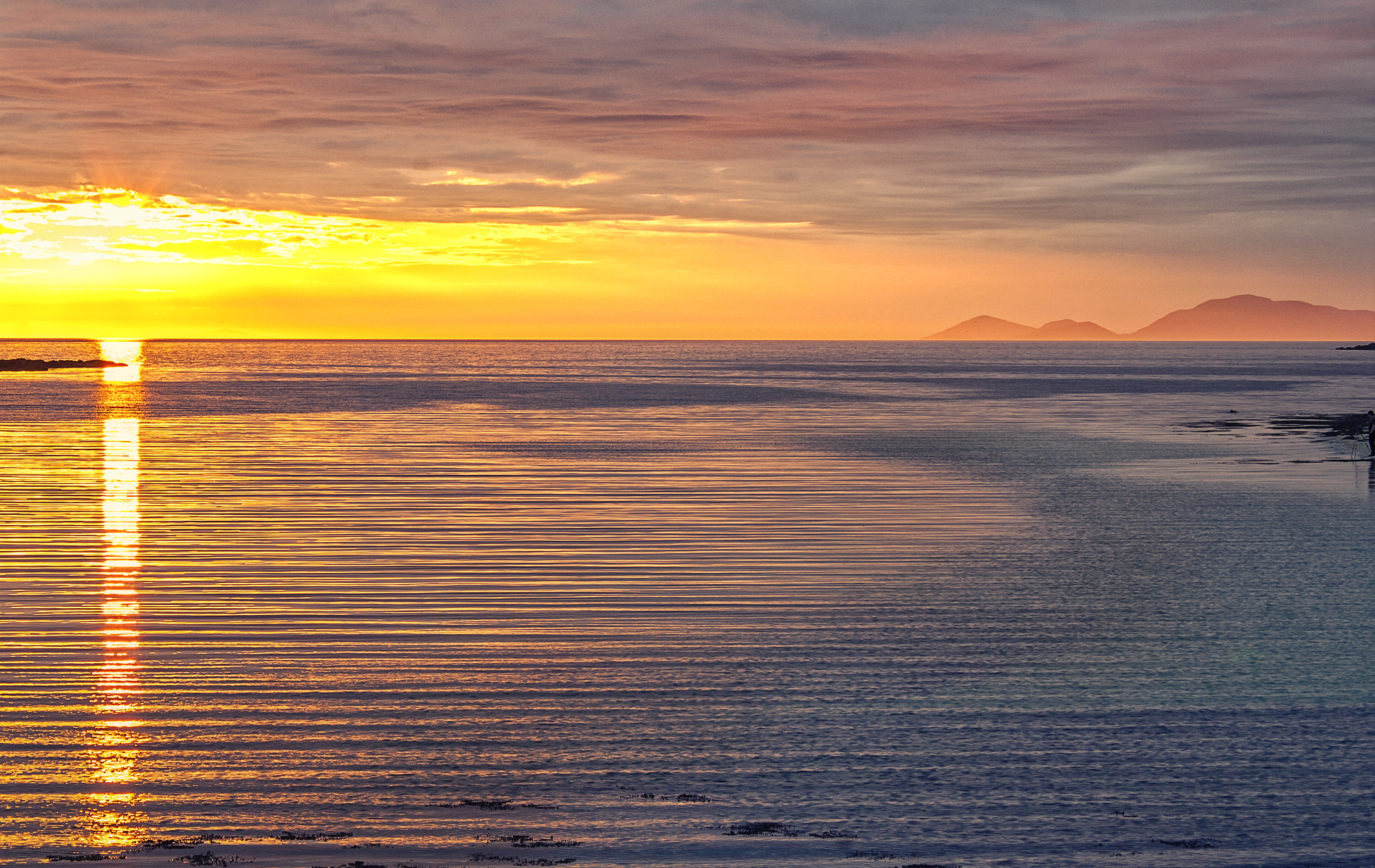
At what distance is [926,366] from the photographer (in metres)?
168

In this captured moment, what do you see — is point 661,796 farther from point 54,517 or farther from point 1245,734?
point 54,517

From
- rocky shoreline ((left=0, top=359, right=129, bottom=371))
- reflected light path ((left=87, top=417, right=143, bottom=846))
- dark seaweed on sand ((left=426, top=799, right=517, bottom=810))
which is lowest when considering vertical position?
dark seaweed on sand ((left=426, top=799, right=517, bottom=810))

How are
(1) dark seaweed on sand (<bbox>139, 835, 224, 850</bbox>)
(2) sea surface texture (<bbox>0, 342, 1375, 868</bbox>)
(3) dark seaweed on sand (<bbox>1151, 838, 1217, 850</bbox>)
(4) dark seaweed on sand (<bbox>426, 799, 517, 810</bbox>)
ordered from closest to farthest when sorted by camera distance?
(1) dark seaweed on sand (<bbox>139, 835, 224, 850</bbox>) < (3) dark seaweed on sand (<bbox>1151, 838, 1217, 850</bbox>) < (2) sea surface texture (<bbox>0, 342, 1375, 868</bbox>) < (4) dark seaweed on sand (<bbox>426, 799, 517, 810</bbox>)

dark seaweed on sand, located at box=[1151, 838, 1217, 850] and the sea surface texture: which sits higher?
the sea surface texture

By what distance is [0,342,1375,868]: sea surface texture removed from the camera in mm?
7449

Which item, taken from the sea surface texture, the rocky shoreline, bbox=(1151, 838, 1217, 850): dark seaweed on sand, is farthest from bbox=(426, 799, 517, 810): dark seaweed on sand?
the rocky shoreline

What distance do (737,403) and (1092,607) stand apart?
51689mm

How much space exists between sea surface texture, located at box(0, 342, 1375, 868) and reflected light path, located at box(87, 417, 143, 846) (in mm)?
41

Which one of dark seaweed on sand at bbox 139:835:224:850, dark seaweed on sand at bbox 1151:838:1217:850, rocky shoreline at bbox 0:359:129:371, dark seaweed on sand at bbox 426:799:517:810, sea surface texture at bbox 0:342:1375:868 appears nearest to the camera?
dark seaweed on sand at bbox 139:835:224:850

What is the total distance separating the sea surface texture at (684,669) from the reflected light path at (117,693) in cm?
4

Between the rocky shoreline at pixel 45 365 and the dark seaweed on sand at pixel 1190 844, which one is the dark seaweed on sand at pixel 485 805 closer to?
the dark seaweed on sand at pixel 1190 844

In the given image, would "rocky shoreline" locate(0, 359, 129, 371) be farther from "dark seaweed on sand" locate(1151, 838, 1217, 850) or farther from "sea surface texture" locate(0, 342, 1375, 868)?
"dark seaweed on sand" locate(1151, 838, 1217, 850)

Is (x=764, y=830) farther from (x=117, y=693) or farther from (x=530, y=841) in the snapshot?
(x=117, y=693)

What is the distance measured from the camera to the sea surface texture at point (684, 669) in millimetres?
7449
